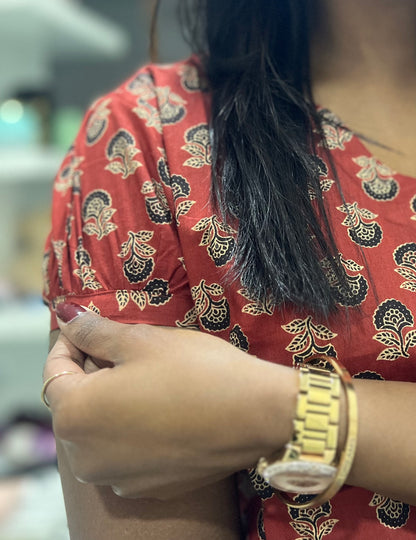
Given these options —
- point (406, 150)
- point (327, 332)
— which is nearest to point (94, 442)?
point (327, 332)

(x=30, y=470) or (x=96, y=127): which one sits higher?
(x=96, y=127)

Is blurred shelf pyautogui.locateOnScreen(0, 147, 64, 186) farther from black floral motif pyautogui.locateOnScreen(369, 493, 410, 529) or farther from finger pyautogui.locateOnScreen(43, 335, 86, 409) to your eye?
black floral motif pyautogui.locateOnScreen(369, 493, 410, 529)

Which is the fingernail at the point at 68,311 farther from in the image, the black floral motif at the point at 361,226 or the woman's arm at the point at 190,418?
the black floral motif at the point at 361,226

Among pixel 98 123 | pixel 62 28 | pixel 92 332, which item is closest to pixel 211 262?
pixel 92 332

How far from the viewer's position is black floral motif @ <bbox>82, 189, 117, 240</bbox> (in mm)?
656

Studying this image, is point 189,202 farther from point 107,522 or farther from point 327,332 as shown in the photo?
point 107,522

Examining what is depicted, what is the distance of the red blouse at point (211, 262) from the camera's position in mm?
603

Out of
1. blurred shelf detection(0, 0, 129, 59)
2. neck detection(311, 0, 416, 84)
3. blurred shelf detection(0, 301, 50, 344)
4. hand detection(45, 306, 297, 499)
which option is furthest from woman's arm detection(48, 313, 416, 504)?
blurred shelf detection(0, 0, 129, 59)

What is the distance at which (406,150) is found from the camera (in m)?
0.76

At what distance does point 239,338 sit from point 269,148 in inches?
7.7

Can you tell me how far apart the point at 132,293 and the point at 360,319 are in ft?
0.72

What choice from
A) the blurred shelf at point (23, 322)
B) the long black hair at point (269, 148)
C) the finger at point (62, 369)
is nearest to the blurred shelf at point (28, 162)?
the blurred shelf at point (23, 322)

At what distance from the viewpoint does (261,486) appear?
63cm

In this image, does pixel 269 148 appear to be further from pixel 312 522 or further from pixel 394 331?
pixel 312 522
